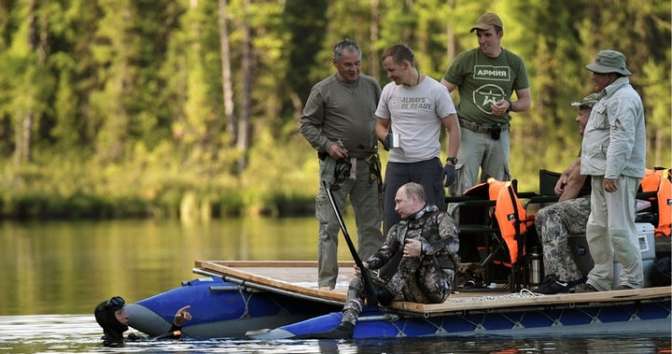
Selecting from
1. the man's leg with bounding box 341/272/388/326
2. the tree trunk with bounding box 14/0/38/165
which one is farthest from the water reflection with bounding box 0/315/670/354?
the tree trunk with bounding box 14/0/38/165

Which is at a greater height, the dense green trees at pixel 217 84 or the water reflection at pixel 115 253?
the dense green trees at pixel 217 84

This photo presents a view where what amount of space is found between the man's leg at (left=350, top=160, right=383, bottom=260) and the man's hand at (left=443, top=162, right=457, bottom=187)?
0.89 m

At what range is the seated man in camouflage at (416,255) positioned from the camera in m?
12.2

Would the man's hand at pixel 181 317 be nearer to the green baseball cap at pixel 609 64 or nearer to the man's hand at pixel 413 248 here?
the man's hand at pixel 413 248

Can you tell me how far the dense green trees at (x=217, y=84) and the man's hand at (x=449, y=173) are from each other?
91.2ft

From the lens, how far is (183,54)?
2357 inches

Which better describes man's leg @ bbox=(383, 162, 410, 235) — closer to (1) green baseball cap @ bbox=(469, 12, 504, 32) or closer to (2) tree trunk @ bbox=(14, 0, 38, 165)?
(1) green baseball cap @ bbox=(469, 12, 504, 32)

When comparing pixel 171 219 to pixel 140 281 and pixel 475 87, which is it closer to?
pixel 140 281

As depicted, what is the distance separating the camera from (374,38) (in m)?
59.1

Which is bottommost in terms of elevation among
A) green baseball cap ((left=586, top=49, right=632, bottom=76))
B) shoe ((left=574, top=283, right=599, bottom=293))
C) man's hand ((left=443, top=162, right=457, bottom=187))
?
shoe ((left=574, top=283, right=599, bottom=293))

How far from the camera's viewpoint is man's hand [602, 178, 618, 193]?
12.1 metres

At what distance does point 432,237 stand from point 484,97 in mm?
2195

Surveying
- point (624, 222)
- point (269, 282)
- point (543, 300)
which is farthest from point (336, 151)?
point (624, 222)

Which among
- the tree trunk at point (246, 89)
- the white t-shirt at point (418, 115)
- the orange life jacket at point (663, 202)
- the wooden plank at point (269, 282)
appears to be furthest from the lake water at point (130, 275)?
the tree trunk at point (246, 89)
